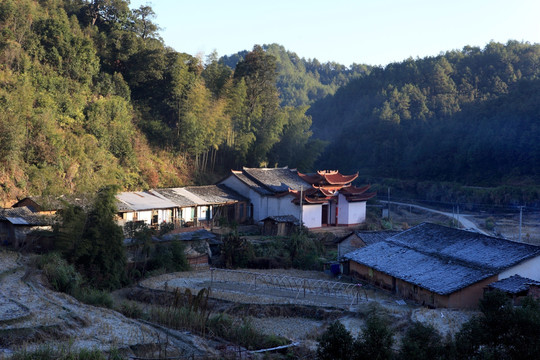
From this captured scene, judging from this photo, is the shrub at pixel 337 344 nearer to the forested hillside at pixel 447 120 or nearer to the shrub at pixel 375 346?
the shrub at pixel 375 346

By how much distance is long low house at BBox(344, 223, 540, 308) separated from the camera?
1570 cm

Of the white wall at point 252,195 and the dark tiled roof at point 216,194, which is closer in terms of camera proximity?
the dark tiled roof at point 216,194

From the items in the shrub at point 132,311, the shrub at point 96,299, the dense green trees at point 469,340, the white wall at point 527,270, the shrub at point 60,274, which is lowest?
the shrub at point 132,311

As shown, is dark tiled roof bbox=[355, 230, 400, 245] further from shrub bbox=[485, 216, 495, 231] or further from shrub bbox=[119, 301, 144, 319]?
shrub bbox=[485, 216, 495, 231]

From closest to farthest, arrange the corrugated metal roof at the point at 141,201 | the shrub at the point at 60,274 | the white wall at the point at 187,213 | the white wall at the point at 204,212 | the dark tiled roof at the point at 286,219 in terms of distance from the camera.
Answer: the shrub at the point at 60,274, the corrugated metal roof at the point at 141,201, the white wall at the point at 187,213, the dark tiled roof at the point at 286,219, the white wall at the point at 204,212

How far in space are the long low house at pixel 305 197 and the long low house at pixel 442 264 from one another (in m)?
7.27

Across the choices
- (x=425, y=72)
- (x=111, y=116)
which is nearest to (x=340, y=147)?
(x=425, y=72)

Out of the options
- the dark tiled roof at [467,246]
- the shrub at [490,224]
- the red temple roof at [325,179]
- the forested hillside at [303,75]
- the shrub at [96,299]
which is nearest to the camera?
the shrub at [96,299]

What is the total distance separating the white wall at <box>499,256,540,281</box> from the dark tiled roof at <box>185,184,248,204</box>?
552 inches

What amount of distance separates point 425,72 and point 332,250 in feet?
140

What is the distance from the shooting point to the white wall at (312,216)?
2742 cm

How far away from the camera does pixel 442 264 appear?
1731 centimetres

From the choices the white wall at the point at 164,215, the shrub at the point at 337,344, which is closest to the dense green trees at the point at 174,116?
the white wall at the point at 164,215

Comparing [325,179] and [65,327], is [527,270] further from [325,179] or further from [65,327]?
[325,179]
